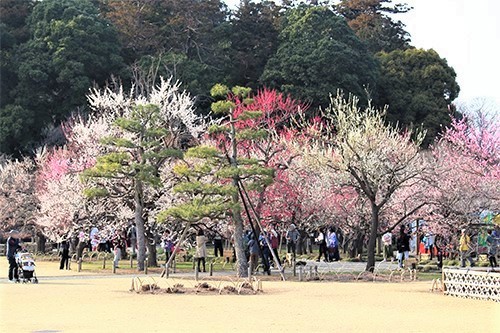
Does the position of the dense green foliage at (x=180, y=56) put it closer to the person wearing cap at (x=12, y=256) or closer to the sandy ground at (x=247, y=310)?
the person wearing cap at (x=12, y=256)

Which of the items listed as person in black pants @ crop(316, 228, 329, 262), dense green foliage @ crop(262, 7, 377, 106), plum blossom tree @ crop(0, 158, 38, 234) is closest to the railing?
person in black pants @ crop(316, 228, 329, 262)

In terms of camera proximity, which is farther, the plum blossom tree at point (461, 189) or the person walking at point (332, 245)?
the person walking at point (332, 245)

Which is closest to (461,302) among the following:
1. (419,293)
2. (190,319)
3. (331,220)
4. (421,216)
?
(419,293)

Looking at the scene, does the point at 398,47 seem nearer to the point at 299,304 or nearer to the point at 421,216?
the point at 421,216

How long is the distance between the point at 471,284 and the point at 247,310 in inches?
266

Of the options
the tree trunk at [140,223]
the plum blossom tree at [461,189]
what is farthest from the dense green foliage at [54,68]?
the plum blossom tree at [461,189]

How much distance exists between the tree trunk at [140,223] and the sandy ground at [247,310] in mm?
6440

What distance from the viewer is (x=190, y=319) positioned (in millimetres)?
16766

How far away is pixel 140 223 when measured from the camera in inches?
1265

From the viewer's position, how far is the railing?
2162 cm

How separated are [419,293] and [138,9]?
42.7m

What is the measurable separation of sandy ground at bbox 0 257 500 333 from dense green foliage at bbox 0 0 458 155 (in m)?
30.7

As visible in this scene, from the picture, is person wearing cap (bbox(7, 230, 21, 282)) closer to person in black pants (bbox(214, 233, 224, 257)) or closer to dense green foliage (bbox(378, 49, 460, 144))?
person in black pants (bbox(214, 233, 224, 257))

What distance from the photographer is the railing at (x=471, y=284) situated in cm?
2162
